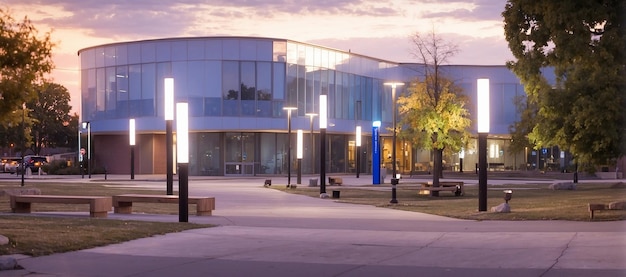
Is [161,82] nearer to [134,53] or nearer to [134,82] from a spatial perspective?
[134,82]

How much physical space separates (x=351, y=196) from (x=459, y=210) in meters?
11.4

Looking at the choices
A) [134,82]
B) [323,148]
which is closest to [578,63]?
[323,148]

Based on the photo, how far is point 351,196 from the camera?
122 ft

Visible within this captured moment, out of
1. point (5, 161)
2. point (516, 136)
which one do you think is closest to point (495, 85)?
point (516, 136)

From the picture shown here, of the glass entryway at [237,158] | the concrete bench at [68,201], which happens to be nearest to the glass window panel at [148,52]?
the glass entryway at [237,158]

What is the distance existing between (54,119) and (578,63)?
321ft

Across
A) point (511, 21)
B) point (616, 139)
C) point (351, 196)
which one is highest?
point (511, 21)

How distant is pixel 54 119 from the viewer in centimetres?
11225

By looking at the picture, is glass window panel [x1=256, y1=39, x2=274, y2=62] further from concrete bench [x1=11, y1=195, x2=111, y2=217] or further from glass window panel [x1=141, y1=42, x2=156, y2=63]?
concrete bench [x1=11, y1=195, x2=111, y2=217]

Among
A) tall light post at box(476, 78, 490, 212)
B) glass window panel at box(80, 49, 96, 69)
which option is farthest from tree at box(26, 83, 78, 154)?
tall light post at box(476, 78, 490, 212)

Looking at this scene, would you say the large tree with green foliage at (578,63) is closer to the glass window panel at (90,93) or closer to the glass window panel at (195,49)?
the glass window panel at (195,49)

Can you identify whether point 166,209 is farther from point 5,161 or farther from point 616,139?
point 5,161

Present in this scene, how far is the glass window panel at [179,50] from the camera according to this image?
71.0 m

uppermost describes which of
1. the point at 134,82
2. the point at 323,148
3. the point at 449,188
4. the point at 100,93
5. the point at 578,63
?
Answer: the point at 134,82
